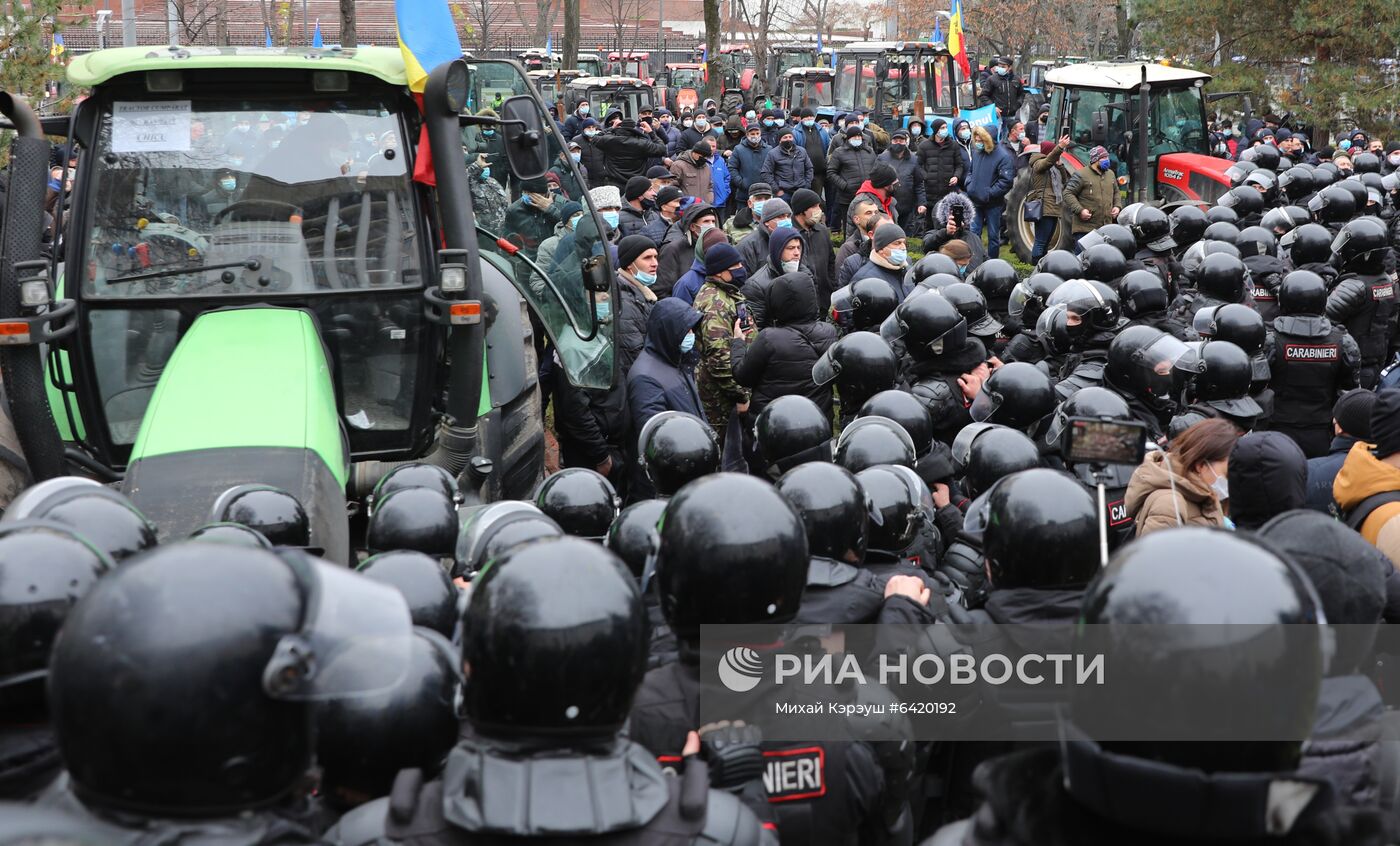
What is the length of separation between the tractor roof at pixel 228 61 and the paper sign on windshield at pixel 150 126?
0.15 m

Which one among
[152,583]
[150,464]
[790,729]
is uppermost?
[152,583]

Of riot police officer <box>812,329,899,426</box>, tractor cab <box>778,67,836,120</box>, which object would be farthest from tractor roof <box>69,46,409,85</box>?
tractor cab <box>778,67,836,120</box>

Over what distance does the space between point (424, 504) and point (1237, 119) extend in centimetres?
2933

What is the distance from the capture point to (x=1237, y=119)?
2962 cm

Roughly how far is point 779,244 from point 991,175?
8.37m

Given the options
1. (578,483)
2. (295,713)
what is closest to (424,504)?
(578,483)

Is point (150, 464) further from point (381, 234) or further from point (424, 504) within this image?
point (381, 234)

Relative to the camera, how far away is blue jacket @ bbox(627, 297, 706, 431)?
746 cm

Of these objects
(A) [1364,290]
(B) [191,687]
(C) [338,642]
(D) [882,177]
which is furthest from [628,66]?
(B) [191,687]

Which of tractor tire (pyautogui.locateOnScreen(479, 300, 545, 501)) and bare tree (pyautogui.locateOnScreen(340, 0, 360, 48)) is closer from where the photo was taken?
tractor tire (pyautogui.locateOnScreen(479, 300, 545, 501))

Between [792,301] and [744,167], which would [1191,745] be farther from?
[744,167]

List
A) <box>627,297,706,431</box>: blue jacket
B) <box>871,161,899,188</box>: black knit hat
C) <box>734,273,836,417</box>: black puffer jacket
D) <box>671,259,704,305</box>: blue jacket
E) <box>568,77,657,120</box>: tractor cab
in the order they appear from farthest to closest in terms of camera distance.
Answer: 1. <box>568,77,657,120</box>: tractor cab
2. <box>871,161,899,188</box>: black knit hat
3. <box>671,259,704,305</box>: blue jacket
4. <box>627,297,706,431</box>: blue jacket
5. <box>734,273,836,417</box>: black puffer jacket

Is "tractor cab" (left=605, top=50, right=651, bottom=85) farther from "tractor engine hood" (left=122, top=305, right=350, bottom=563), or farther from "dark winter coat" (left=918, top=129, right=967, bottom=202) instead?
"tractor engine hood" (left=122, top=305, right=350, bottom=563)

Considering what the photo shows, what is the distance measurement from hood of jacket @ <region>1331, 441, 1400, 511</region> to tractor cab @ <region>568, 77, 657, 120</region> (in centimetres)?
2704
